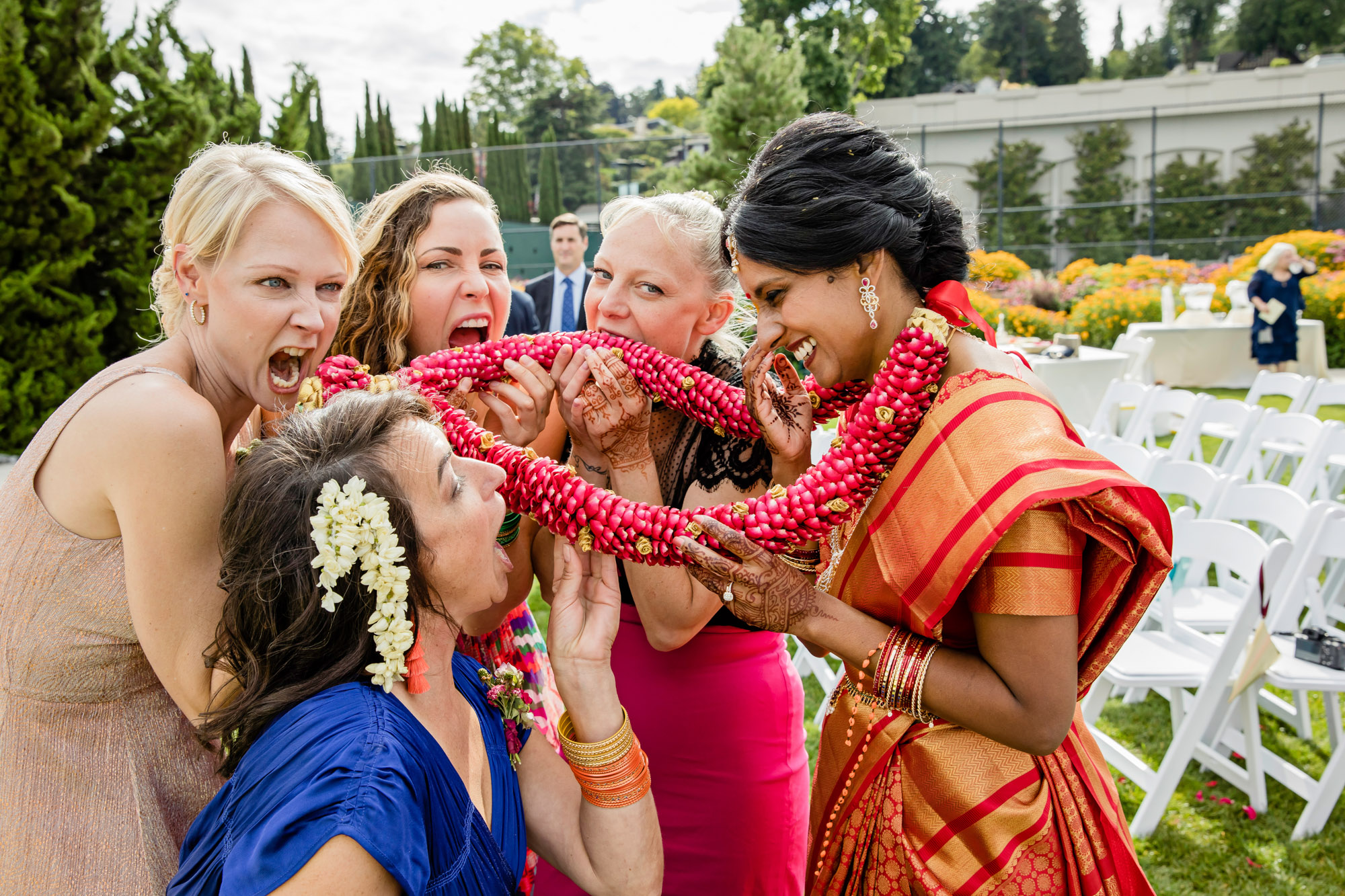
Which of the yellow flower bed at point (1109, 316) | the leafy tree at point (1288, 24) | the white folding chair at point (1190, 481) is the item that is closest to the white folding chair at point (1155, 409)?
the white folding chair at point (1190, 481)

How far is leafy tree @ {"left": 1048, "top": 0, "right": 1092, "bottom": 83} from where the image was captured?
246ft

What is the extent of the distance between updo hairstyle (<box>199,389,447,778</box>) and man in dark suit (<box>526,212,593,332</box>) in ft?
28.9

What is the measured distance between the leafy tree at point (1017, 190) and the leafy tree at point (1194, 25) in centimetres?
4795

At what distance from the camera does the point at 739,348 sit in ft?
9.24

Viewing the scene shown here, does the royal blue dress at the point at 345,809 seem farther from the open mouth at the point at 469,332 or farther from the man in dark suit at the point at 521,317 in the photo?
the man in dark suit at the point at 521,317

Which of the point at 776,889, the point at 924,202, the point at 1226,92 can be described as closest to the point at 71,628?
the point at 776,889

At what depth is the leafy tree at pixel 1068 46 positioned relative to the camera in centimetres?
7500

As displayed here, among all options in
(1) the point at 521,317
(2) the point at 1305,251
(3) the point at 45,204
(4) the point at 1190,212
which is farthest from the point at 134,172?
(4) the point at 1190,212

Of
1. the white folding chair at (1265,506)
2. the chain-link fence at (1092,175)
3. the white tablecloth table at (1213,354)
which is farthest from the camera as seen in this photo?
the chain-link fence at (1092,175)

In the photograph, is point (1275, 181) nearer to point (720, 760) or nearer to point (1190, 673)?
point (1190, 673)

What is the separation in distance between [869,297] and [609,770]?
3.80 feet

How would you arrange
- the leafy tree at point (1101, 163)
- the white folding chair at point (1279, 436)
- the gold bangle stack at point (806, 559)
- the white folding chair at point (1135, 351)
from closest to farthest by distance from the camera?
the gold bangle stack at point (806, 559), the white folding chair at point (1279, 436), the white folding chair at point (1135, 351), the leafy tree at point (1101, 163)

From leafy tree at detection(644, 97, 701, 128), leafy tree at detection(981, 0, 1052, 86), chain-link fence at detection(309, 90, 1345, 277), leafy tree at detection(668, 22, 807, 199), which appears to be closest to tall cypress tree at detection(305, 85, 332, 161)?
chain-link fence at detection(309, 90, 1345, 277)

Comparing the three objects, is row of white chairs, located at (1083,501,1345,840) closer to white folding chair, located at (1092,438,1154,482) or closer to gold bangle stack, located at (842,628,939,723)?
white folding chair, located at (1092,438,1154,482)
